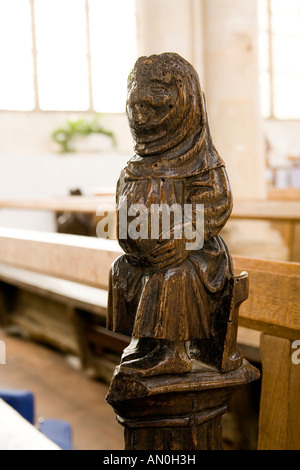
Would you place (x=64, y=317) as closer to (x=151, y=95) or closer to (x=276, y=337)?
(x=276, y=337)

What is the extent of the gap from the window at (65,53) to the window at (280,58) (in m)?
3.80

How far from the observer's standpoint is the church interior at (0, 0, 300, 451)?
1.76 meters

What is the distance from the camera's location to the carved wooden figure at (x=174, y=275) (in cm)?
114

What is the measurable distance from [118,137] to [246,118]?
7.17m

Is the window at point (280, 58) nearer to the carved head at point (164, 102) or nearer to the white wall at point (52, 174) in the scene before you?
the white wall at point (52, 174)

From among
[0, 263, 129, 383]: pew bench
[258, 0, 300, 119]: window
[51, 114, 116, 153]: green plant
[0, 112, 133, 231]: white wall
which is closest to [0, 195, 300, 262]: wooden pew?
[0, 263, 129, 383]: pew bench

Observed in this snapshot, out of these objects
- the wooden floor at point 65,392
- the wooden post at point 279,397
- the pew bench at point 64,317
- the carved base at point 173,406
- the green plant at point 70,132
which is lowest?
the wooden floor at point 65,392

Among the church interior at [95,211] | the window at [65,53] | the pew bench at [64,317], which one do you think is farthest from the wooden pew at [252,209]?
the window at [65,53]

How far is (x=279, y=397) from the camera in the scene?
1721 millimetres

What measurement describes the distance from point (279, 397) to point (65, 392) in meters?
1.96

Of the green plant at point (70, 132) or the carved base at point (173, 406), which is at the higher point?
the green plant at point (70, 132)

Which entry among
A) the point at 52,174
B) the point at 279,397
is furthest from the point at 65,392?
the point at 52,174
